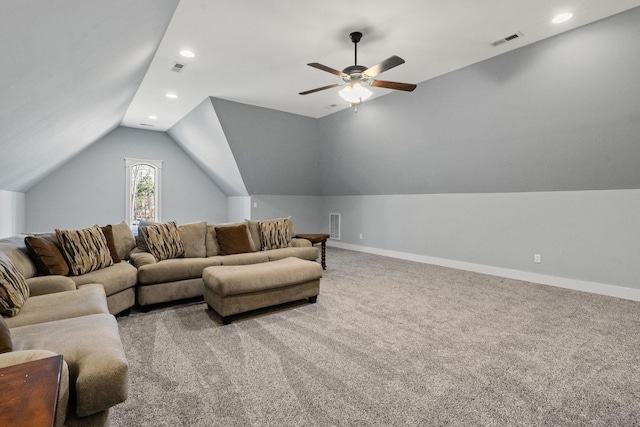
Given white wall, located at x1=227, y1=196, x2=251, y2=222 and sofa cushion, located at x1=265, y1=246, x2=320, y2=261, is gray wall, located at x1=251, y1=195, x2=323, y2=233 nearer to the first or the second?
white wall, located at x1=227, y1=196, x2=251, y2=222

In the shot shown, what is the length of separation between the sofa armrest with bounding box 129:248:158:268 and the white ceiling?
8.18 ft

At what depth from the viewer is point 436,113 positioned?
508 cm

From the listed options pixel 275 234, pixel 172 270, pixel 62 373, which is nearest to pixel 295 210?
pixel 275 234

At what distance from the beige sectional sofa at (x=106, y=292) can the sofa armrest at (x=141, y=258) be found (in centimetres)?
1

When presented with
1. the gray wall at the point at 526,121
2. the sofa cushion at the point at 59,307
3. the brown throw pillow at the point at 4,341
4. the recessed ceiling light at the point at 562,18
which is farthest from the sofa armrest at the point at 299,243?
the recessed ceiling light at the point at 562,18

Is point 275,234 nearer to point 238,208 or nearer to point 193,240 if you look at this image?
point 193,240

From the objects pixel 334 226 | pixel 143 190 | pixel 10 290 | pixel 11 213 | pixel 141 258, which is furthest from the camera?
pixel 334 226

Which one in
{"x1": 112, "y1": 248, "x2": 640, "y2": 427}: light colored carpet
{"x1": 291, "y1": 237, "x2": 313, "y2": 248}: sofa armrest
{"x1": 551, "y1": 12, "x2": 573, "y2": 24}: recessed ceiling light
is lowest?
{"x1": 112, "y1": 248, "x2": 640, "y2": 427}: light colored carpet

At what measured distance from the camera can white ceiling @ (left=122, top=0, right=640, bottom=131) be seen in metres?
3.08

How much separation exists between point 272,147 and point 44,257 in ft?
15.7

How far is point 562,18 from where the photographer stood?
325 centimetres

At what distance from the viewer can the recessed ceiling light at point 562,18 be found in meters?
3.18

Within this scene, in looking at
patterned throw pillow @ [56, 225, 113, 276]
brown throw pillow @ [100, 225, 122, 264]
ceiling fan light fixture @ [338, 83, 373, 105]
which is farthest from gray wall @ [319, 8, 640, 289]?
patterned throw pillow @ [56, 225, 113, 276]

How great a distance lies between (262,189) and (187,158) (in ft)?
8.00
